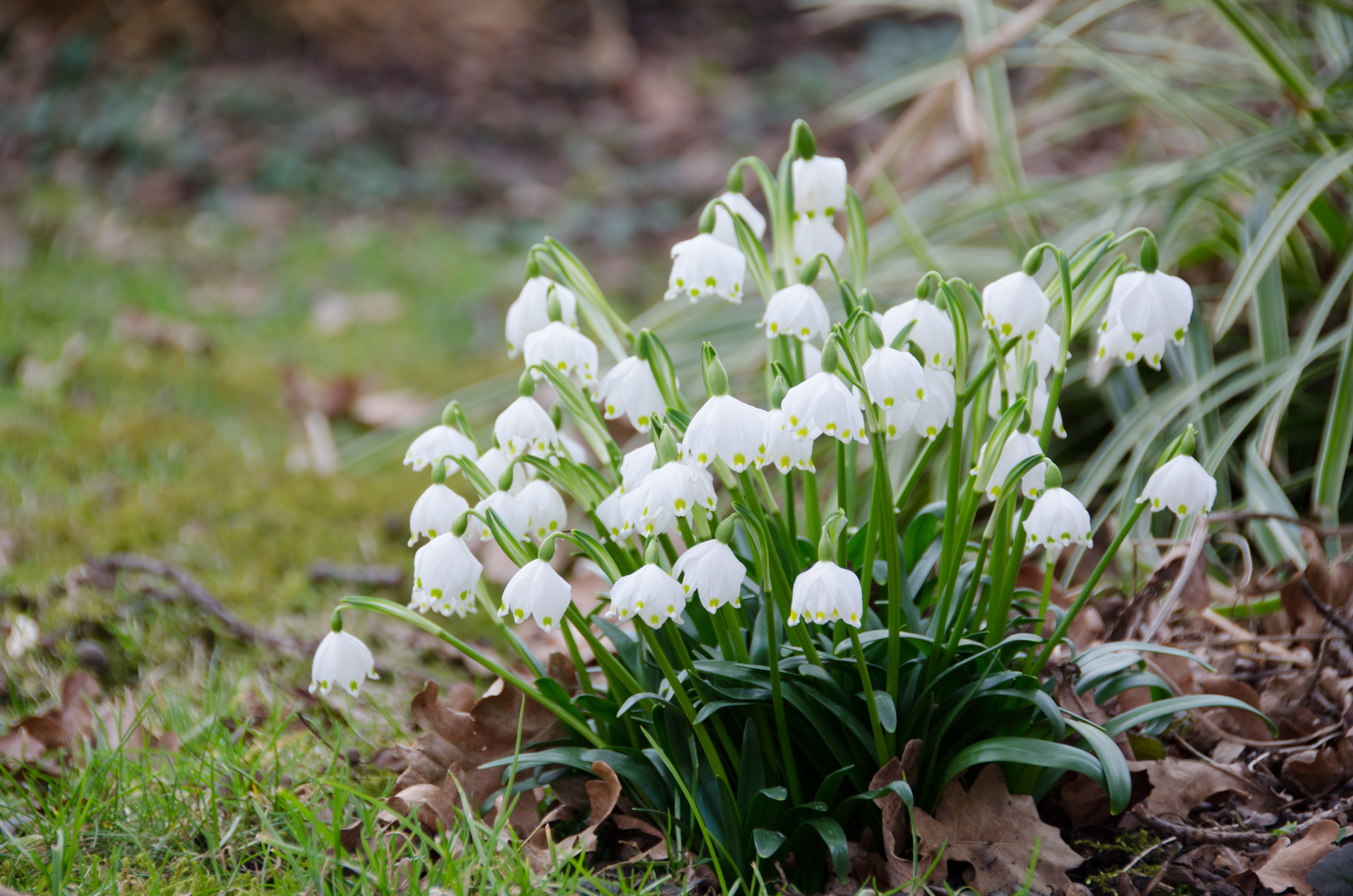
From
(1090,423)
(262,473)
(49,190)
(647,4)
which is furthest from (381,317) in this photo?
(647,4)

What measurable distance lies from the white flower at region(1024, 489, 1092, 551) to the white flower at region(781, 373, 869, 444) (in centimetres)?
23

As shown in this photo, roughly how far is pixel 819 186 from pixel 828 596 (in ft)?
1.60

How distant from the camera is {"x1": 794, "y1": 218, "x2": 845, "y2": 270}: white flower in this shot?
124cm

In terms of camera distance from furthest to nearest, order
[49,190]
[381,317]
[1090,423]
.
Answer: [49,190], [381,317], [1090,423]

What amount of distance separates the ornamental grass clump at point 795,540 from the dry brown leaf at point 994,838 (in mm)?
41

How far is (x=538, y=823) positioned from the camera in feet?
4.24

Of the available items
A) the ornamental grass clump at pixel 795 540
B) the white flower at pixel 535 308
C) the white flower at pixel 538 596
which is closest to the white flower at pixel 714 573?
the ornamental grass clump at pixel 795 540

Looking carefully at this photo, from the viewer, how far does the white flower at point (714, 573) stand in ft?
3.23

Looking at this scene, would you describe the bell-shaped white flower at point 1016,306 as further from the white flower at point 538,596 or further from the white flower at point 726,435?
the white flower at point 538,596

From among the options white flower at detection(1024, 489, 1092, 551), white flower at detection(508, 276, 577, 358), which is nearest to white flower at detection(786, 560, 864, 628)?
white flower at detection(1024, 489, 1092, 551)

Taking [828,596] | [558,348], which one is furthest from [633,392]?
[828,596]

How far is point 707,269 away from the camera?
1.10 meters

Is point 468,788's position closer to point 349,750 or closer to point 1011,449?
point 349,750

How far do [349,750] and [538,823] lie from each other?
0.33 meters
